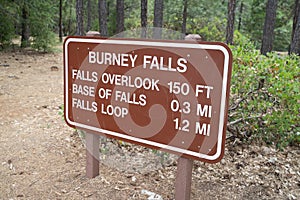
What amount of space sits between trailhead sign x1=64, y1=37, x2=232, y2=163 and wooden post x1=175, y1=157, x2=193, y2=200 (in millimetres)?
128

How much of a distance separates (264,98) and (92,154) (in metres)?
1.98

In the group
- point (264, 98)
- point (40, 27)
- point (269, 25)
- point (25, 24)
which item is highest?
point (269, 25)

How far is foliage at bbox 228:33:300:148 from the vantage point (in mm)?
3135

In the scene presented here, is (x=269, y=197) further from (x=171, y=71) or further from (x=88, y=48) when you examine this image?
(x=88, y=48)

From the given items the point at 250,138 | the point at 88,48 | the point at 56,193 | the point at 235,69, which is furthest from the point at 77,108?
the point at 250,138

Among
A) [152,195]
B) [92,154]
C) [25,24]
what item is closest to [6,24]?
[25,24]

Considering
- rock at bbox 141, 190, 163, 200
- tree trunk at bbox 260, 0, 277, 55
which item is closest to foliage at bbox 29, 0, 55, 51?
tree trunk at bbox 260, 0, 277, 55

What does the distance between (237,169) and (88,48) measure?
A: 6.97 ft

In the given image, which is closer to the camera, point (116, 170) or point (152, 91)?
point (152, 91)

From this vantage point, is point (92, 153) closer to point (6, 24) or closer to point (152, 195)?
point (152, 195)

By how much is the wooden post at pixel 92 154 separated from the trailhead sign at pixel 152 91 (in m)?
0.16

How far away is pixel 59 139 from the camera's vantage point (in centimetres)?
385

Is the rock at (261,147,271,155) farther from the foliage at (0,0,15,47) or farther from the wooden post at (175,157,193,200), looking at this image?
the foliage at (0,0,15,47)

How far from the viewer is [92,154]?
2.81m
